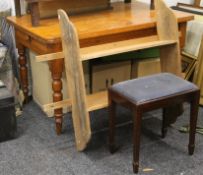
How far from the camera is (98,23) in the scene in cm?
217

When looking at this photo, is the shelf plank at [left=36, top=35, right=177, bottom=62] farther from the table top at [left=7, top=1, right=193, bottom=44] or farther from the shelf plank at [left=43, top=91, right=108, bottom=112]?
the shelf plank at [left=43, top=91, right=108, bottom=112]

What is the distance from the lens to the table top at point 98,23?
6.51 feet

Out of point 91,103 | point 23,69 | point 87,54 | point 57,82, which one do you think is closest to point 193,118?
point 91,103

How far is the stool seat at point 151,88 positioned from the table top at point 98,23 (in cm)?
38

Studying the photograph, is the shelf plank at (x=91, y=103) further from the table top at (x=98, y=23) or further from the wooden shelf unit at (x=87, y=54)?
the table top at (x=98, y=23)

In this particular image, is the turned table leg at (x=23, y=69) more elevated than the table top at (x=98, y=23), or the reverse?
the table top at (x=98, y=23)

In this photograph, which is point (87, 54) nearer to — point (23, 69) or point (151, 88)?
point (151, 88)

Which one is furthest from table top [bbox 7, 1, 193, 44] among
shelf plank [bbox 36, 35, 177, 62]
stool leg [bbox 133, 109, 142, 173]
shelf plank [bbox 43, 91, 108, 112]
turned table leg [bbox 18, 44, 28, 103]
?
stool leg [bbox 133, 109, 142, 173]

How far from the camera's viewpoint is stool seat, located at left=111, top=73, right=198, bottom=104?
1.73m

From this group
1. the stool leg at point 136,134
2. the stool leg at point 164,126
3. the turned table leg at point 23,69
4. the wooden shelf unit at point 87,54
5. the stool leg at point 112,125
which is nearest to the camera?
the stool leg at point 136,134

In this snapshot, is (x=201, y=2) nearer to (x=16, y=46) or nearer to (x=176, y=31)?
(x=176, y=31)

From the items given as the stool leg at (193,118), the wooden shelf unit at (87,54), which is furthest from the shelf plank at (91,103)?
the stool leg at (193,118)

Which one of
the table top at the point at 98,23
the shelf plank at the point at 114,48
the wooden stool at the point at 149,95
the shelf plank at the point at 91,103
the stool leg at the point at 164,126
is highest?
the table top at the point at 98,23

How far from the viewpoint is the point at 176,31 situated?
212 cm
